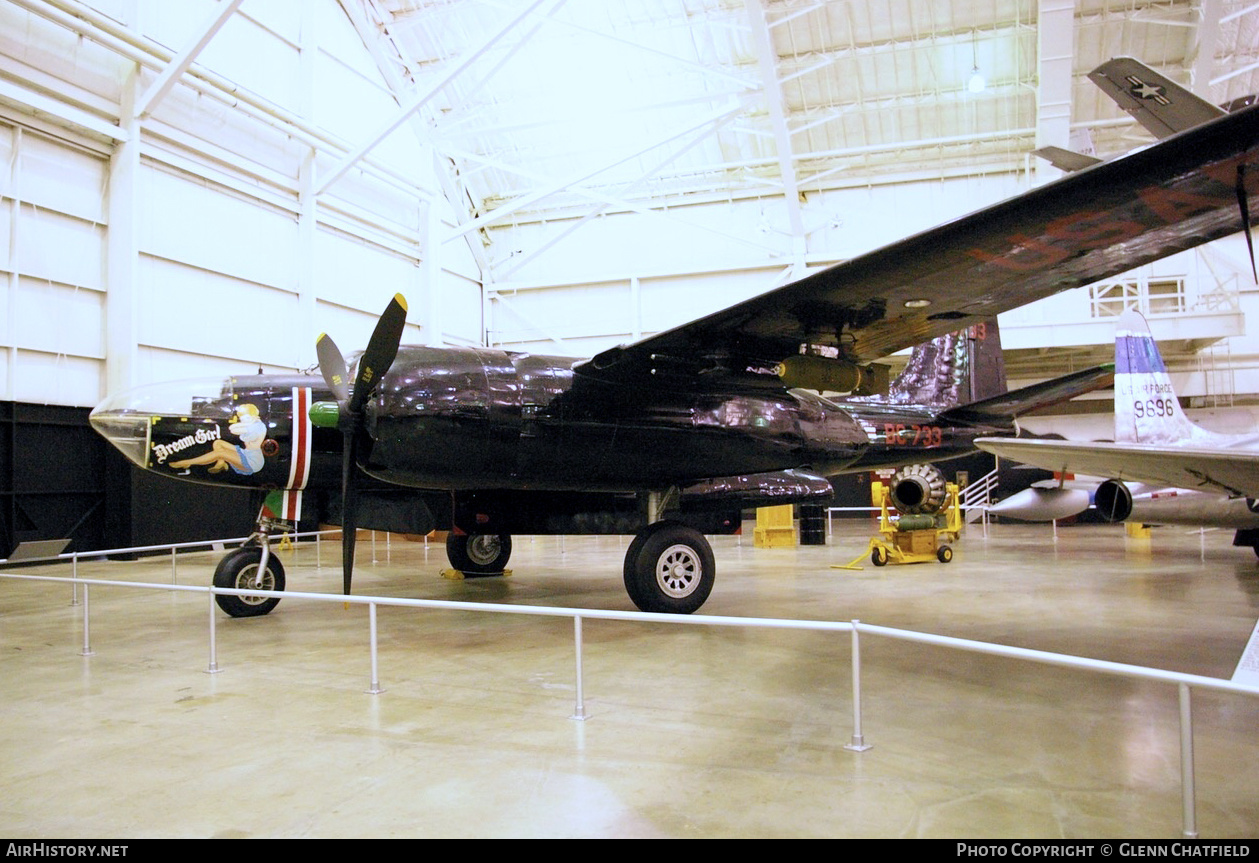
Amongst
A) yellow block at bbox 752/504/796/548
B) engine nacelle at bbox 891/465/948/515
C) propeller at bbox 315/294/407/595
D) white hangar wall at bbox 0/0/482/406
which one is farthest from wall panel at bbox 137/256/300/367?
engine nacelle at bbox 891/465/948/515

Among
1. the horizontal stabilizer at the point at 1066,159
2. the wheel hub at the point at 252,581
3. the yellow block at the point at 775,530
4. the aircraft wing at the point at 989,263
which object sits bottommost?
the yellow block at the point at 775,530

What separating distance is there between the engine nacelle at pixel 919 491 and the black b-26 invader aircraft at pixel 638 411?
5249mm

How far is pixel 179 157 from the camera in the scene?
16.7 meters

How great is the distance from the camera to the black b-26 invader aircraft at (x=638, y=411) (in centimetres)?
589

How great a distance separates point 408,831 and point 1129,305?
24.9 meters

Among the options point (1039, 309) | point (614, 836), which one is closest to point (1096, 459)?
point (614, 836)

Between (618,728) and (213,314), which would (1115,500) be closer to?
(618,728)

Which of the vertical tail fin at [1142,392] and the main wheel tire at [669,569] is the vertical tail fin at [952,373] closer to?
the vertical tail fin at [1142,392]

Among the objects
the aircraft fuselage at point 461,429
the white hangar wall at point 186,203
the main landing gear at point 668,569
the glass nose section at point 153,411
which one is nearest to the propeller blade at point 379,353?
the aircraft fuselage at point 461,429

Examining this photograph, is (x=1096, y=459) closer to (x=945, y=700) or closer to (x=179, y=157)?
(x=945, y=700)

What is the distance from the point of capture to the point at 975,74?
19.5 metres

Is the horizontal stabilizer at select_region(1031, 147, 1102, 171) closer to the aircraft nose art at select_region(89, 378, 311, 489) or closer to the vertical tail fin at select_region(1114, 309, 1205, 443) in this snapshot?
the vertical tail fin at select_region(1114, 309, 1205, 443)

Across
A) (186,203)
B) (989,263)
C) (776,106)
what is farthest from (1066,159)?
(186,203)

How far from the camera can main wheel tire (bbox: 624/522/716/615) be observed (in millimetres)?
7562
